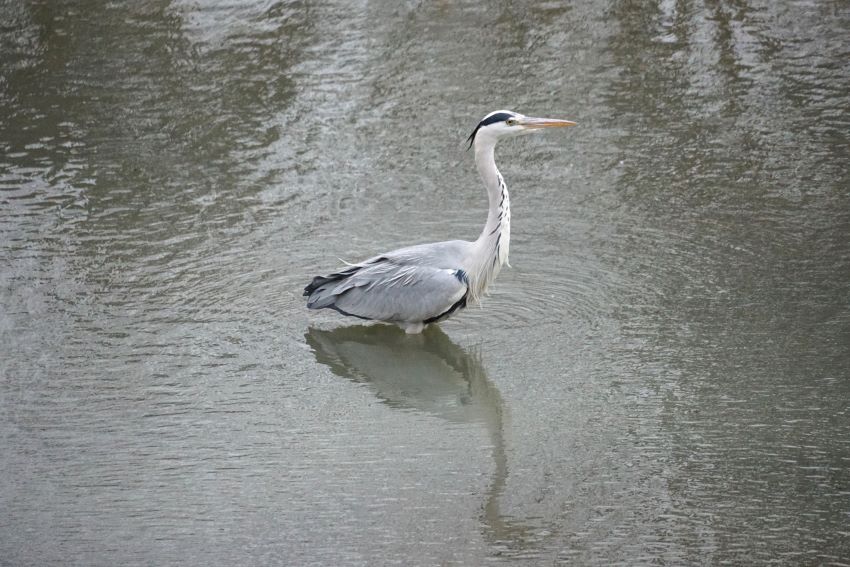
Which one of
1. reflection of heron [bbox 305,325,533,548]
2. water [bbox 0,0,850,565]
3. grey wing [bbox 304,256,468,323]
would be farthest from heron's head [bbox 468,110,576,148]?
reflection of heron [bbox 305,325,533,548]

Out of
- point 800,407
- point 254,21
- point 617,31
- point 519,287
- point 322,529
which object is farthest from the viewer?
point 254,21

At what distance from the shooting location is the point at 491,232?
291 inches

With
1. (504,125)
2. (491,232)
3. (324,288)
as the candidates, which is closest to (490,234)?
(491,232)

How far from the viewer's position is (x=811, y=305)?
23.3 ft

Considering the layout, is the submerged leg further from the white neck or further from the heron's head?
the heron's head

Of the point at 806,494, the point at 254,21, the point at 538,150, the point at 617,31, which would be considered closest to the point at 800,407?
the point at 806,494

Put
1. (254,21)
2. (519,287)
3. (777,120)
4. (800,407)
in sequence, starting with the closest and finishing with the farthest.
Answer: (800,407) → (519,287) → (777,120) → (254,21)

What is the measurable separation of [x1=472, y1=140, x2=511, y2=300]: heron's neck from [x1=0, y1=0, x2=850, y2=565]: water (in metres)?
0.30

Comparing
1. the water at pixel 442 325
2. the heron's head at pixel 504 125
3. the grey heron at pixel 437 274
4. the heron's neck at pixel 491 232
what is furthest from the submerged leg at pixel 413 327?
the heron's head at pixel 504 125

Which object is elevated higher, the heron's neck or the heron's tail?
the heron's neck

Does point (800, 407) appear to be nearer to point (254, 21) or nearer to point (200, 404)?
point (200, 404)

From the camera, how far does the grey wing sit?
734cm

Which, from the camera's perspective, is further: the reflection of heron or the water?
the reflection of heron

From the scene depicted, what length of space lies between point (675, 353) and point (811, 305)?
1005mm
